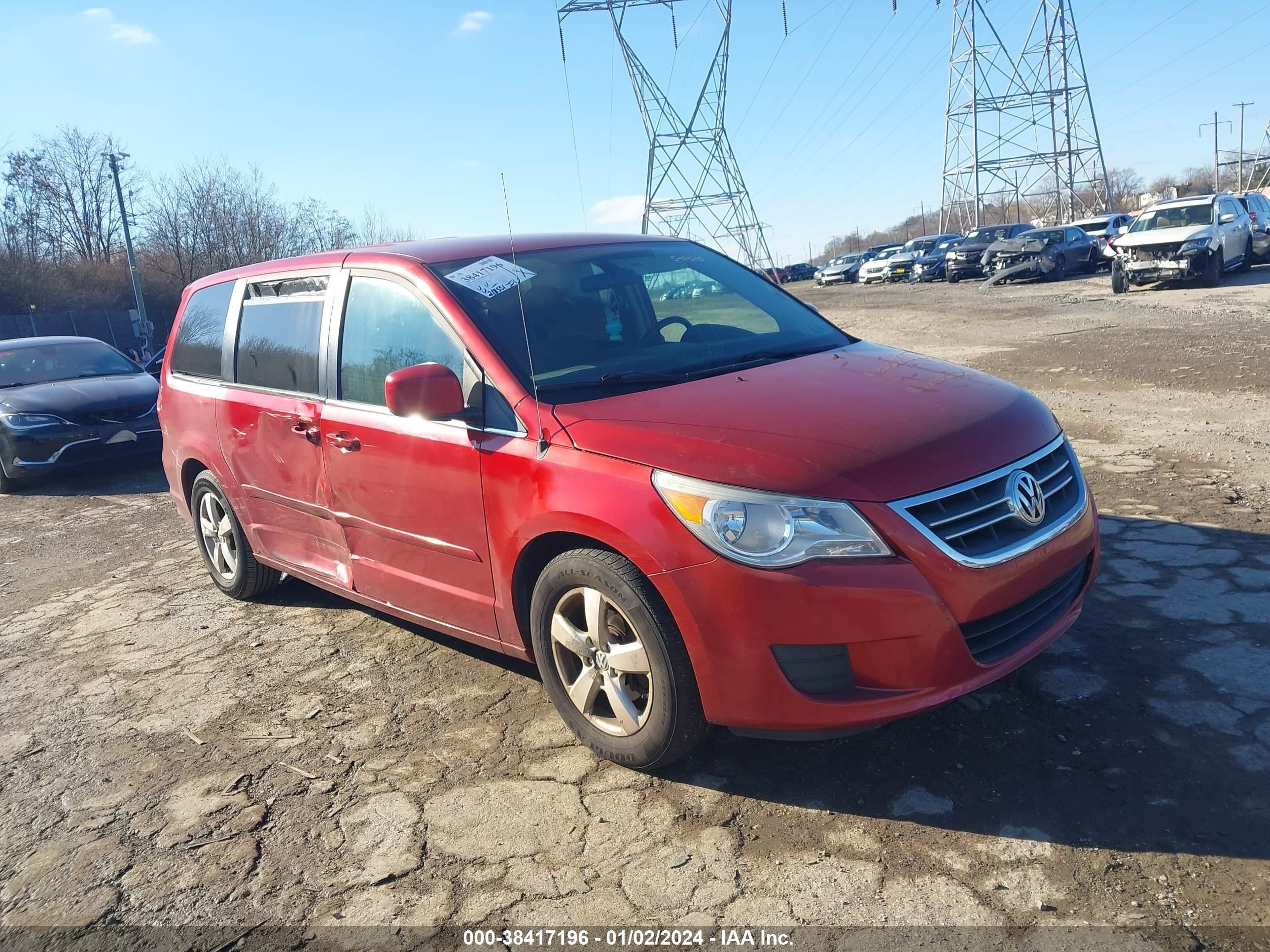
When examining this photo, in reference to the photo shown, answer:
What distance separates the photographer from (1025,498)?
9.64ft

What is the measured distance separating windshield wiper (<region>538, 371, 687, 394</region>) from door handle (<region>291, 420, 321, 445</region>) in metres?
1.33

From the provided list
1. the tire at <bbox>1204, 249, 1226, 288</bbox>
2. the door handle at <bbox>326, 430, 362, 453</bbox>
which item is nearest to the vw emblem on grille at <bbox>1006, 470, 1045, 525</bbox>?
the door handle at <bbox>326, 430, 362, 453</bbox>

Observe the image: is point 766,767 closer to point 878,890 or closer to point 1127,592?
point 878,890

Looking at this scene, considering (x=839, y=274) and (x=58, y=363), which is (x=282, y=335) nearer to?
(x=58, y=363)

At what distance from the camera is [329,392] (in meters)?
4.16

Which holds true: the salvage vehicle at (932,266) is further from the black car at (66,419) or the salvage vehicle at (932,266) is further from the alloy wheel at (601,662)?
the alloy wheel at (601,662)

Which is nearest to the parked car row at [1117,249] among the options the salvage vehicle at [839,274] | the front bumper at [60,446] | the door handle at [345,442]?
the salvage vehicle at [839,274]

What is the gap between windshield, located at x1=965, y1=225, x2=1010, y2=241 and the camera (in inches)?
1220

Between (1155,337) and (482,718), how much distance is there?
36.8ft

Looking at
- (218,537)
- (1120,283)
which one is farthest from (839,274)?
(218,537)

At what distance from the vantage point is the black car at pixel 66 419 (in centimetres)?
966

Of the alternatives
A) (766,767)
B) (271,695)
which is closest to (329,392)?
(271,695)

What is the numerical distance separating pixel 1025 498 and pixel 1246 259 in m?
22.7

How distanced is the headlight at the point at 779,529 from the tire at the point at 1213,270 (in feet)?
65.4
